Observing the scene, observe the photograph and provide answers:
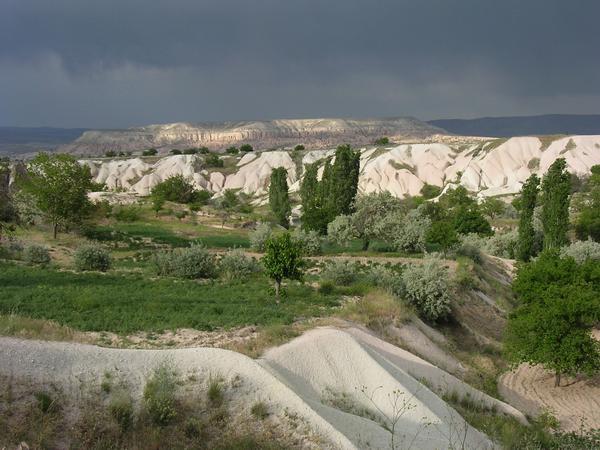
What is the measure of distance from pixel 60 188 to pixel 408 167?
76.4 meters

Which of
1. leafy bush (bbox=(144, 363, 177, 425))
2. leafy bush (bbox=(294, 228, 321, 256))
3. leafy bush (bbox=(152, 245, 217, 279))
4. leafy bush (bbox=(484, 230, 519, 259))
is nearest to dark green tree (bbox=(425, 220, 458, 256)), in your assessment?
leafy bush (bbox=(294, 228, 321, 256))

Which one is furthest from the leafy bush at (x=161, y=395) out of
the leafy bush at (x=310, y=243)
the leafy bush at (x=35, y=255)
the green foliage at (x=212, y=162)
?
the green foliage at (x=212, y=162)

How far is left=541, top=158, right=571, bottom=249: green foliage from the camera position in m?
37.6

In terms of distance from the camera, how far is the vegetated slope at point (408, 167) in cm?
9268

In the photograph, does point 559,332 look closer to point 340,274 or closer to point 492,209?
point 340,274

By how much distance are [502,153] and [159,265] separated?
86566 millimetres

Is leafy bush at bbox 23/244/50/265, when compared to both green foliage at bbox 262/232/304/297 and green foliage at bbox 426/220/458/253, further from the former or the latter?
green foliage at bbox 426/220/458/253

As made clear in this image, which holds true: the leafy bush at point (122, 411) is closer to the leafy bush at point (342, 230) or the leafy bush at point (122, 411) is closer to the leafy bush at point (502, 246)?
the leafy bush at point (342, 230)

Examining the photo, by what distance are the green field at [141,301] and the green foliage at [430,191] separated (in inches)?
2801

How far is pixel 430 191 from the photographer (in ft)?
299

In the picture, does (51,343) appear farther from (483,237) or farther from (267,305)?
(483,237)

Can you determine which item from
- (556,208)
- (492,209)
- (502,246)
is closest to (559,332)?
(556,208)

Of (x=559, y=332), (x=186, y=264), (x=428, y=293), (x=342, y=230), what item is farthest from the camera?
(x=342, y=230)

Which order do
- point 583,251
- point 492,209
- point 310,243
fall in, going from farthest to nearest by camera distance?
point 492,209 < point 583,251 < point 310,243
